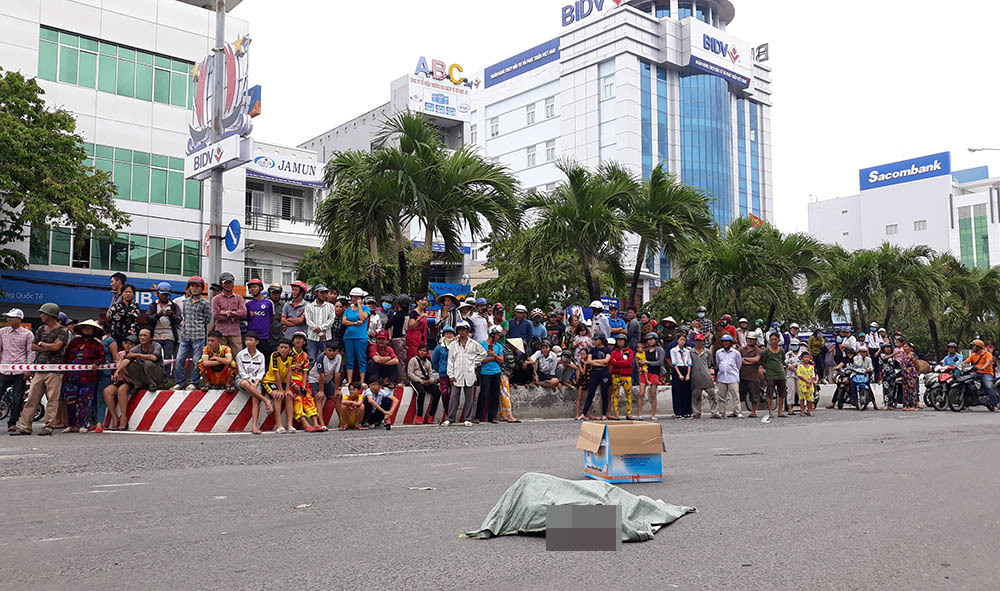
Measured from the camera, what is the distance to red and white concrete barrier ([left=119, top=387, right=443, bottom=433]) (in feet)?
41.3

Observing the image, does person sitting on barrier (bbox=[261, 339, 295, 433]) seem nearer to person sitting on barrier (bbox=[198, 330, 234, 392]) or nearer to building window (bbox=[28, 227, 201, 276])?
→ person sitting on barrier (bbox=[198, 330, 234, 392])

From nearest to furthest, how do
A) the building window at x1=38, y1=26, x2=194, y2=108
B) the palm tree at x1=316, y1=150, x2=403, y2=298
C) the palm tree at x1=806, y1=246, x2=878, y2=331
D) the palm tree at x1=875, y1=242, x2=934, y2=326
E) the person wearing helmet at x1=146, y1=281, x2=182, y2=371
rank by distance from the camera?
the person wearing helmet at x1=146, y1=281, x2=182, y2=371
the palm tree at x1=316, y1=150, x2=403, y2=298
the palm tree at x1=806, y1=246, x2=878, y2=331
the palm tree at x1=875, y1=242, x2=934, y2=326
the building window at x1=38, y1=26, x2=194, y2=108

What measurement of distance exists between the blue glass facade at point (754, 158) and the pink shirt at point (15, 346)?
84.0 meters

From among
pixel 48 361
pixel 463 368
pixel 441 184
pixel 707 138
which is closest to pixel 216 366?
pixel 48 361

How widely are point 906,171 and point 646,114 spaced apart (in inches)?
2622

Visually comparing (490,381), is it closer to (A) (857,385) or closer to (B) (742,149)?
(A) (857,385)

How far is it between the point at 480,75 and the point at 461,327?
85.4 metres

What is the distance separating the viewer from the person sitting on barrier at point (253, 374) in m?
12.5

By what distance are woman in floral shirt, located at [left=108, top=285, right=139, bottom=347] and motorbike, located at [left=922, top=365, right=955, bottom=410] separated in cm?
1844

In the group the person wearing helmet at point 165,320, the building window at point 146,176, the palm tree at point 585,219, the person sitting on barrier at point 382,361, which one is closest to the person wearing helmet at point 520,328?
the palm tree at point 585,219

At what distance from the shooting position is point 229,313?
12977mm

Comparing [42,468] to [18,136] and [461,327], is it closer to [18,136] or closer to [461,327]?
[461,327]

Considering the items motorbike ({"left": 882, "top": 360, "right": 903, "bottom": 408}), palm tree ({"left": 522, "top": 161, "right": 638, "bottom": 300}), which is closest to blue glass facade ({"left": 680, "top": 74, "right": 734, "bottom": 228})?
motorbike ({"left": 882, "top": 360, "right": 903, "bottom": 408})

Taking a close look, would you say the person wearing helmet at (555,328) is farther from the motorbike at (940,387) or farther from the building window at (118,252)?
the building window at (118,252)
